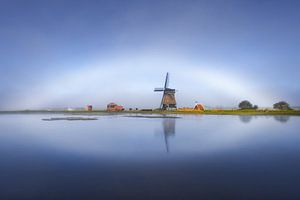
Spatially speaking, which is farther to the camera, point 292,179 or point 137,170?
point 137,170

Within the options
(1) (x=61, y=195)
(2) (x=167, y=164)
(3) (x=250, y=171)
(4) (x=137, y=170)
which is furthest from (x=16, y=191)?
(3) (x=250, y=171)

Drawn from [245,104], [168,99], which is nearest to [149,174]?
[168,99]

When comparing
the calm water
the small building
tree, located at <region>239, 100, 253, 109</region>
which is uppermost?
tree, located at <region>239, 100, 253, 109</region>

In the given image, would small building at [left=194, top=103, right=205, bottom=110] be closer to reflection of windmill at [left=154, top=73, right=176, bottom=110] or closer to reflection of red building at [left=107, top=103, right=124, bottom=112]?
reflection of windmill at [left=154, top=73, right=176, bottom=110]

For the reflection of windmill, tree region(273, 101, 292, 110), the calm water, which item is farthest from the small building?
the calm water

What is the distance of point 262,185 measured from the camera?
884cm

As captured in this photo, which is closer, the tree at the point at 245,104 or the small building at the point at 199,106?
the small building at the point at 199,106

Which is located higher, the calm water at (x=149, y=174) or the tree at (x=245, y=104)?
the tree at (x=245, y=104)

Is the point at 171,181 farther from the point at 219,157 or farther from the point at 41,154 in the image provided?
the point at 41,154

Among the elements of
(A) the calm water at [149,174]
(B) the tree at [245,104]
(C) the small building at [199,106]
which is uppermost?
(B) the tree at [245,104]

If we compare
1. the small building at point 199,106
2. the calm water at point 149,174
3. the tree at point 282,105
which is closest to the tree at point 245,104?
the tree at point 282,105

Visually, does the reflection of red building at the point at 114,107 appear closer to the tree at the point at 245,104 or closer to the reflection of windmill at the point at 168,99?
the reflection of windmill at the point at 168,99

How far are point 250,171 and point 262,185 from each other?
2050 mm

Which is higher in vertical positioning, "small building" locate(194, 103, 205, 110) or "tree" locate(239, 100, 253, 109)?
"tree" locate(239, 100, 253, 109)
